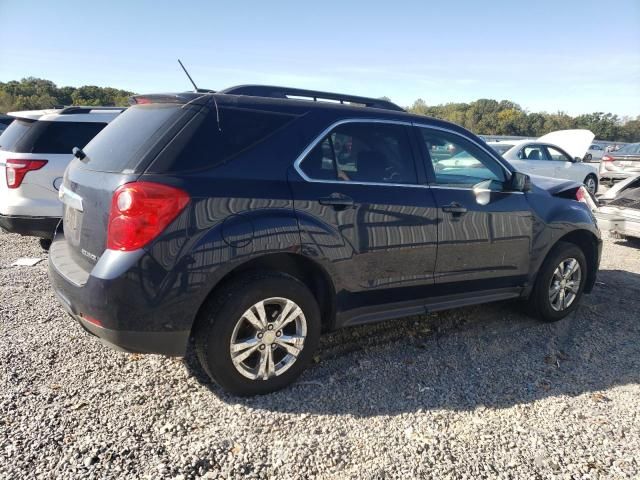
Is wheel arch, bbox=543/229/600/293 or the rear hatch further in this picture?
wheel arch, bbox=543/229/600/293

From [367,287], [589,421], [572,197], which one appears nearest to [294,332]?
[367,287]

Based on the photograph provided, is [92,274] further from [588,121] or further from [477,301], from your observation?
[588,121]

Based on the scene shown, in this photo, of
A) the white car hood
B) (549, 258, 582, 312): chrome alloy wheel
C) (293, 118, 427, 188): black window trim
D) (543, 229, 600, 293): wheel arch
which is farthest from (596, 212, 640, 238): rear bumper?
the white car hood

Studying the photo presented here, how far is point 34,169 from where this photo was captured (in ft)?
18.9

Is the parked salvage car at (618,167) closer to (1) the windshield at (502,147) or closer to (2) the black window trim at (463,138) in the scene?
(1) the windshield at (502,147)

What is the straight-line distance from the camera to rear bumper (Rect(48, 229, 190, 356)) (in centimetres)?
263

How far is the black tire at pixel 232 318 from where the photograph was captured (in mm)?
2881

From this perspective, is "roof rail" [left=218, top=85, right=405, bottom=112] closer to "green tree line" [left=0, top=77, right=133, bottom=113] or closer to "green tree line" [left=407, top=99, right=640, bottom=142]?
"green tree line" [left=0, top=77, right=133, bottom=113]

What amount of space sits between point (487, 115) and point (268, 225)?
171 feet

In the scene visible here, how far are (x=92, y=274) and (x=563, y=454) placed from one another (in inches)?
108

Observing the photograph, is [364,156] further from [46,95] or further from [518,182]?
[46,95]

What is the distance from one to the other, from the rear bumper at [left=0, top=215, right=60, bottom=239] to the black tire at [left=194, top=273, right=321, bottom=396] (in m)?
3.63

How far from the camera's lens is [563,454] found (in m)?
2.73

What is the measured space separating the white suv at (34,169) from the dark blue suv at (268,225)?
2.49 metres
